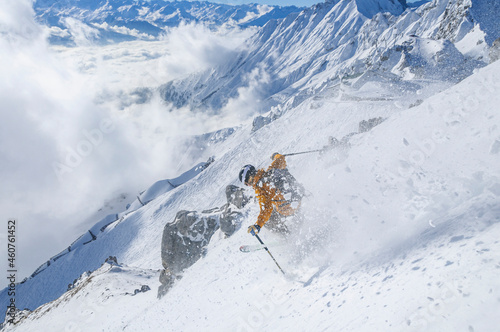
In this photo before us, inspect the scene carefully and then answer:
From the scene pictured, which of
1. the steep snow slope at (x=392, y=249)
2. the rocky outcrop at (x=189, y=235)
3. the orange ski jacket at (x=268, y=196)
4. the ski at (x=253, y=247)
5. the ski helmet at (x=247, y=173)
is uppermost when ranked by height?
the rocky outcrop at (x=189, y=235)

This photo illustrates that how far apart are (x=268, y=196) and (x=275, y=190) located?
0.39 metres

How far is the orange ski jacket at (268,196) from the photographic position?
9141 mm

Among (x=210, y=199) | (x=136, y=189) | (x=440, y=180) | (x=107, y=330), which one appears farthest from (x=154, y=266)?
(x=136, y=189)

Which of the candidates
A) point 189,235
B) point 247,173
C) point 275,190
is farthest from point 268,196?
point 189,235

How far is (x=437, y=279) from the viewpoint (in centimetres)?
433

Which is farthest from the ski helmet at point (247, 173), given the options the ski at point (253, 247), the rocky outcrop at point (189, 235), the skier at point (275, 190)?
the rocky outcrop at point (189, 235)

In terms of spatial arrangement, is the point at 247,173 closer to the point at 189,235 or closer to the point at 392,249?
the point at 392,249

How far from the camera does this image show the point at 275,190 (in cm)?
958

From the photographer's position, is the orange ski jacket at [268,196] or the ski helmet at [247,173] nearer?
the orange ski jacket at [268,196]

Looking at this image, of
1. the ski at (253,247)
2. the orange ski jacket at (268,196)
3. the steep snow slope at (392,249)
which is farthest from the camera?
Result: the ski at (253,247)

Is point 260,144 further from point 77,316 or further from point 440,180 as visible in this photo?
point 440,180

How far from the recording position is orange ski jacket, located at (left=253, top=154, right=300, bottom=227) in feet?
30.0

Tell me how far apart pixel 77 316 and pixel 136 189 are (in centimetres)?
17122

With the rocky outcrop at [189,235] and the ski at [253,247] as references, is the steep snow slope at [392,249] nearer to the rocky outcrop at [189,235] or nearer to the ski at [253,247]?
the ski at [253,247]
